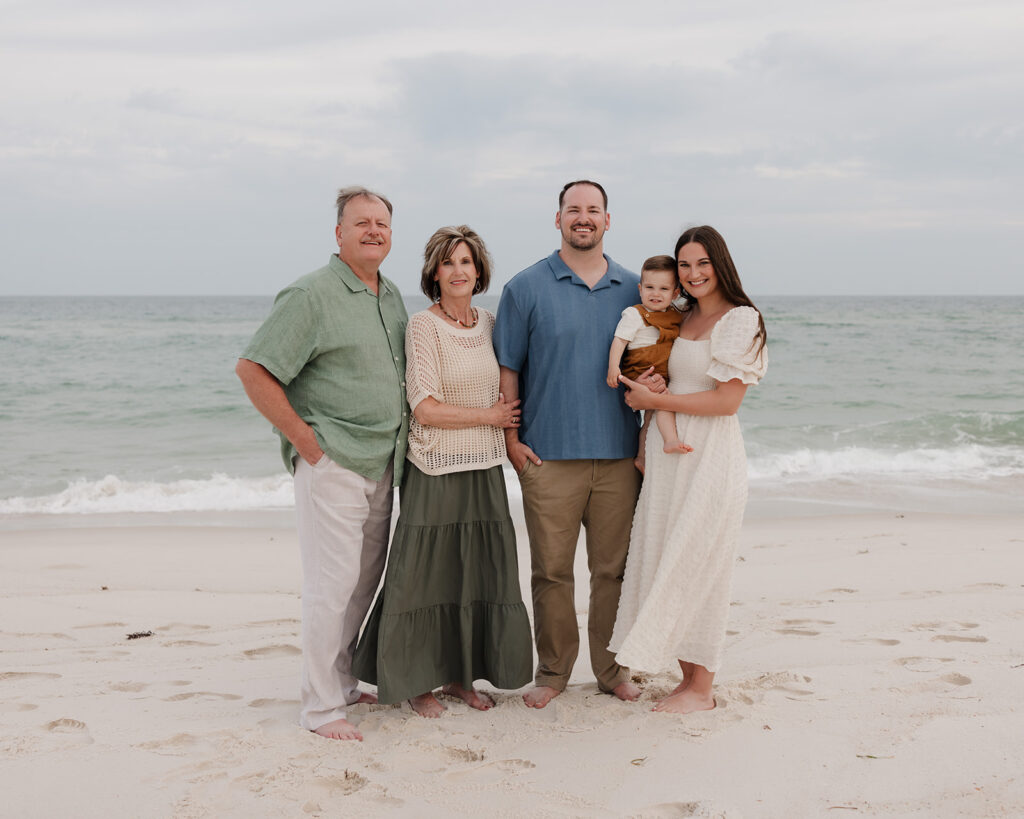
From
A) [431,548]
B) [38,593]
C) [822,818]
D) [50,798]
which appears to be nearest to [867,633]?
[822,818]

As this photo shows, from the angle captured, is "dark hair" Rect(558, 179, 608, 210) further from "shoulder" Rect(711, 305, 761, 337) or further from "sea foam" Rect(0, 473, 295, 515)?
"sea foam" Rect(0, 473, 295, 515)

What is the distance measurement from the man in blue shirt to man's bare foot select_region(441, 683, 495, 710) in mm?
186

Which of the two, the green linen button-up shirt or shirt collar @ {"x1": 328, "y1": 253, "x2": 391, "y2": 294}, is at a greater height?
shirt collar @ {"x1": 328, "y1": 253, "x2": 391, "y2": 294}

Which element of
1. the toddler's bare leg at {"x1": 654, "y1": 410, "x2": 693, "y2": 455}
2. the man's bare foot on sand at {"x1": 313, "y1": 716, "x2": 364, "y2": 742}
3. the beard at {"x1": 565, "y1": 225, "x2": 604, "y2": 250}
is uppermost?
the beard at {"x1": 565, "y1": 225, "x2": 604, "y2": 250}

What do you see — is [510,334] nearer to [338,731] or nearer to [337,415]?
[337,415]

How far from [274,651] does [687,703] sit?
2.08 m

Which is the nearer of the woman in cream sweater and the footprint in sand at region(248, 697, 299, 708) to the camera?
the woman in cream sweater

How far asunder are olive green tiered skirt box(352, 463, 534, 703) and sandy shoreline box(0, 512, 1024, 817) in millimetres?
198

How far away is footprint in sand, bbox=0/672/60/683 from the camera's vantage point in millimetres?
3969

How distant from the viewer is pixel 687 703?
11.8 feet

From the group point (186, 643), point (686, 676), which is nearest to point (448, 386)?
point (686, 676)

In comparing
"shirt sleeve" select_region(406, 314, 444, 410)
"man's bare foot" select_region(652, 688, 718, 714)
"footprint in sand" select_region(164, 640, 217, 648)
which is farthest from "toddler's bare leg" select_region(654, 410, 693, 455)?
"footprint in sand" select_region(164, 640, 217, 648)

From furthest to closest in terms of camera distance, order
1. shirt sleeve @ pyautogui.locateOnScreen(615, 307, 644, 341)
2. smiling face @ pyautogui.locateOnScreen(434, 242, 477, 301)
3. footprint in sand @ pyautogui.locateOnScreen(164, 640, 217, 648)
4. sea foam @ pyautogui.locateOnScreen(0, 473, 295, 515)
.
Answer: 1. sea foam @ pyautogui.locateOnScreen(0, 473, 295, 515)
2. footprint in sand @ pyautogui.locateOnScreen(164, 640, 217, 648)
3. shirt sleeve @ pyautogui.locateOnScreen(615, 307, 644, 341)
4. smiling face @ pyautogui.locateOnScreen(434, 242, 477, 301)

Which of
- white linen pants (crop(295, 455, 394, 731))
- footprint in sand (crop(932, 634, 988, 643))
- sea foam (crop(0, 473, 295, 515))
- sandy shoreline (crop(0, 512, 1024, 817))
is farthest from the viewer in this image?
sea foam (crop(0, 473, 295, 515))
